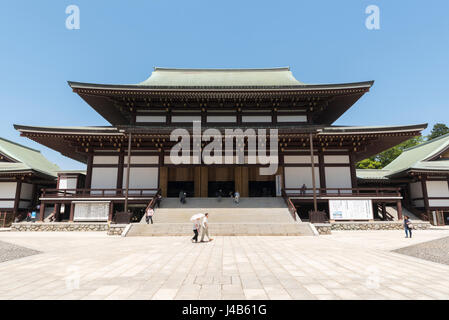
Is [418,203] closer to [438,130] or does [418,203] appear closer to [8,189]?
[8,189]

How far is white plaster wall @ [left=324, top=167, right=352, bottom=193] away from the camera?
2089cm

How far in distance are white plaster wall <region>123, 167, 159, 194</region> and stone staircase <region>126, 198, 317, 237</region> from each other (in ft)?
7.76

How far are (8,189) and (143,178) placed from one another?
510 inches

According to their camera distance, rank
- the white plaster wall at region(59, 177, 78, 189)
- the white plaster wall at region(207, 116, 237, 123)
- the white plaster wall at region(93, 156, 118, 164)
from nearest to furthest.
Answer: the white plaster wall at region(93, 156, 118, 164)
the white plaster wall at region(59, 177, 78, 189)
the white plaster wall at region(207, 116, 237, 123)

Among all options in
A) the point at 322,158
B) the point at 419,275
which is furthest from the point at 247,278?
the point at 322,158

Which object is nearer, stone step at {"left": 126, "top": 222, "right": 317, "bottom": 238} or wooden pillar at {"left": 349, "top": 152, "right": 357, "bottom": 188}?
stone step at {"left": 126, "top": 222, "right": 317, "bottom": 238}

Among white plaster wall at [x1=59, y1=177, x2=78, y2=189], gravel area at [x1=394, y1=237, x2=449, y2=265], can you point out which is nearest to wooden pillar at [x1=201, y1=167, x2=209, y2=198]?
white plaster wall at [x1=59, y1=177, x2=78, y2=189]

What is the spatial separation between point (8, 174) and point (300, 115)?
26969 millimetres

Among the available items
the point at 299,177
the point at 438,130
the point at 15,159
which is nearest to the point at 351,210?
the point at 299,177

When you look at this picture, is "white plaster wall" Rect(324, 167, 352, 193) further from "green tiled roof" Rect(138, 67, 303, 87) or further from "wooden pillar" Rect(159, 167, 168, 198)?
"wooden pillar" Rect(159, 167, 168, 198)

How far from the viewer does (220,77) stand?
27.5 meters

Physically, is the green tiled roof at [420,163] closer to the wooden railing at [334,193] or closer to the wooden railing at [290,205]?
the wooden railing at [334,193]
